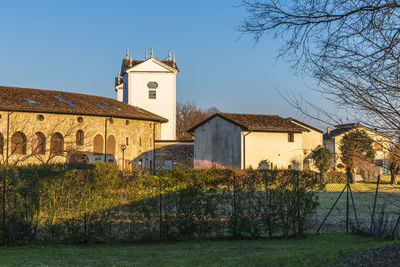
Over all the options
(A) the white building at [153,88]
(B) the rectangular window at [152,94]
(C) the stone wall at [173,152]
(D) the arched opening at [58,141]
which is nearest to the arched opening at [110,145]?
(D) the arched opening at [58,141]

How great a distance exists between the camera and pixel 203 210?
1070cm

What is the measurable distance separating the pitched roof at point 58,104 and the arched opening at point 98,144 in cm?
209

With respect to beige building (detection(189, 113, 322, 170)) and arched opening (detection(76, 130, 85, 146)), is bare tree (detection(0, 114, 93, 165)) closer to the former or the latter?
arched opening (detection(76, 130, 85, 146))

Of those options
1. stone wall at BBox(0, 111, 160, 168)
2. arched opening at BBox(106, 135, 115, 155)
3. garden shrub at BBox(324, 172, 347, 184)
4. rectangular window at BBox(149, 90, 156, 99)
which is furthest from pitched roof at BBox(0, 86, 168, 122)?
garden shrub at BBox(324, 172, 347, 184)

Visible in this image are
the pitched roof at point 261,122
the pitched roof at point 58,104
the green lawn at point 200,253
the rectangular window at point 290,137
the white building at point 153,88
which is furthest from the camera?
the white building at point 153,88

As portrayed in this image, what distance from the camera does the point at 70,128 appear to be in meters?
32.6

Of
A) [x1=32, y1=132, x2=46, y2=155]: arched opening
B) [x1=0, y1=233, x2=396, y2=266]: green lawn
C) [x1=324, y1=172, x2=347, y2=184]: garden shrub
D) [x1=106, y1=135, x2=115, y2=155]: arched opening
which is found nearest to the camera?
[x1=0, y1=233, x2=396, y2=266]: green lawn

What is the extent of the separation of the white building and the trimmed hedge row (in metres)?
40.5

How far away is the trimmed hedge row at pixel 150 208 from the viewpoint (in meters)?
9.94

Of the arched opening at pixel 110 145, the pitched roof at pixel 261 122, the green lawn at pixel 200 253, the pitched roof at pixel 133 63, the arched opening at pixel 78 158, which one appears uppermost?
Result: the pitched roof at pixel 133 63

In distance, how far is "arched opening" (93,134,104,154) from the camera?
3462 cm

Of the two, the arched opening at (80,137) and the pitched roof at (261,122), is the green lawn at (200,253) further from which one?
the arched opening at (80,137)

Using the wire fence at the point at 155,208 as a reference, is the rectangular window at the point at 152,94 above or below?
above

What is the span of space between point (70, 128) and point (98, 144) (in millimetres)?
3223
